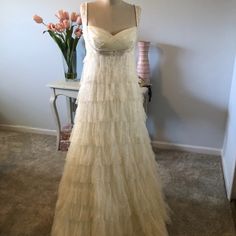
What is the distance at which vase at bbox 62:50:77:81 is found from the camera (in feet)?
8.37

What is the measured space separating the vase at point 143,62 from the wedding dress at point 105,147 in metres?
0.88

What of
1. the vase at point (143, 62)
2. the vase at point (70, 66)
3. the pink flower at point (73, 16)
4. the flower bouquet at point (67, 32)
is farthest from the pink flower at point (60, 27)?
the vase at point (143, 62)

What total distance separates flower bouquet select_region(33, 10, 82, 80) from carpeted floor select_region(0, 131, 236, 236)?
0.92 metres

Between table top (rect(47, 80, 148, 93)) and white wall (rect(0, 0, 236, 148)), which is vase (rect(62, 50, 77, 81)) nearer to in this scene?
table top (rect(47, 80, 148, 93))

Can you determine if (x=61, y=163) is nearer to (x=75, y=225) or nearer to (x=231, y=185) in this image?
(x=75, y=225)

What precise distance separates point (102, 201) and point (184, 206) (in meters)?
0.74

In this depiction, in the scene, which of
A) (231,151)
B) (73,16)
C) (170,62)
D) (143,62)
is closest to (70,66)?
(73,16)

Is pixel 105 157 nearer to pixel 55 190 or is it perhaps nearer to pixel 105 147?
pixel 105 147

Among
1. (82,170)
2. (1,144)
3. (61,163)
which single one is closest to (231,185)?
(82,170)

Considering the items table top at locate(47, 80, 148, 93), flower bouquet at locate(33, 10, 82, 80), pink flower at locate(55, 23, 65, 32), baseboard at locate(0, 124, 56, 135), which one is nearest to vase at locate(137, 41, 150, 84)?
table top at locate(47, 80, 148, 93)

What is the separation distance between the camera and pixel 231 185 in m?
2.08

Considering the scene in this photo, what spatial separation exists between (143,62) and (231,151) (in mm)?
1037

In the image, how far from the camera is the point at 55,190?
219 cm

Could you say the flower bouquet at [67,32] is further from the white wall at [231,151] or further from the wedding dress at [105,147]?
the white wall at [231,151]
